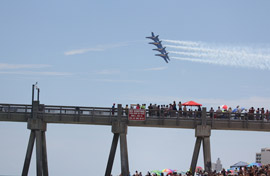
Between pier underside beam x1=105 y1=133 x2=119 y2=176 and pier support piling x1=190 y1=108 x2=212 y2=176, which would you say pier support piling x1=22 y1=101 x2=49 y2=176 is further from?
pier support piling x1=190 y1=108 x2=212 y2=176

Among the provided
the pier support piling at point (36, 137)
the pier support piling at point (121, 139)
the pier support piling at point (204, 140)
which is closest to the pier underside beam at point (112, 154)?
the pier support piling at point (121, 139)

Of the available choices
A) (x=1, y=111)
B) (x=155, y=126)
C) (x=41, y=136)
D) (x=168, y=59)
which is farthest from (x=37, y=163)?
(x=168, y=59)

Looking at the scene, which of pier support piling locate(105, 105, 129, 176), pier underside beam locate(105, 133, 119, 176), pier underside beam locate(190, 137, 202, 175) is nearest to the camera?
pier support piling locate(105, 105, 129, 176)

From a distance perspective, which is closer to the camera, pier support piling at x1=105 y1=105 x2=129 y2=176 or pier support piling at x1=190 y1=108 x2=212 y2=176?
pier support piling at x1=105 y1=105 x2=129 y2=176

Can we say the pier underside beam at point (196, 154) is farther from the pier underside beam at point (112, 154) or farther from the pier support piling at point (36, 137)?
the pier support piling at point (36, 137)

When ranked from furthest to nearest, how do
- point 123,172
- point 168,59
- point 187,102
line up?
point 168,59
point 187,102
point 123,172

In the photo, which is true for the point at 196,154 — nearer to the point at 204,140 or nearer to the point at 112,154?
the point at 204,140

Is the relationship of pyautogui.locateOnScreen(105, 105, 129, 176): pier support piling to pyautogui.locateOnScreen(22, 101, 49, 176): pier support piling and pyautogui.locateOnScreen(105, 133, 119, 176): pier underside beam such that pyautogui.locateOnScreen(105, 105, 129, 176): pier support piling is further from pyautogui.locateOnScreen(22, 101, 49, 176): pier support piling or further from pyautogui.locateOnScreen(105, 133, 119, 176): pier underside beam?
pyautogui.locateOnScreen(22, 101, 49, 176): pier support piling

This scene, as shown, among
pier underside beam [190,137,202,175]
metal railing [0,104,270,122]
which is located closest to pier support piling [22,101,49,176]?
metal railing [0,104,270,122]

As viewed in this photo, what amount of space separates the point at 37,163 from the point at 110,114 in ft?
24.2

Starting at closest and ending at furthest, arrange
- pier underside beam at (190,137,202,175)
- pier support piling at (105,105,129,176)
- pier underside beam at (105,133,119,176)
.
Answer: pier support piling at (105,105,129,176)
pier underside beam at (190,137,202,175)
pier underside beam at (105,133,119,176)

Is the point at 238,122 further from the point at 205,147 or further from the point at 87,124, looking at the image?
the point at 87,124

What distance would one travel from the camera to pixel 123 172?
44844 millimetres

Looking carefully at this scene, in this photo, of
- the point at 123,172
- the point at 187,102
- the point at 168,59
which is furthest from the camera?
the point at 168,59
